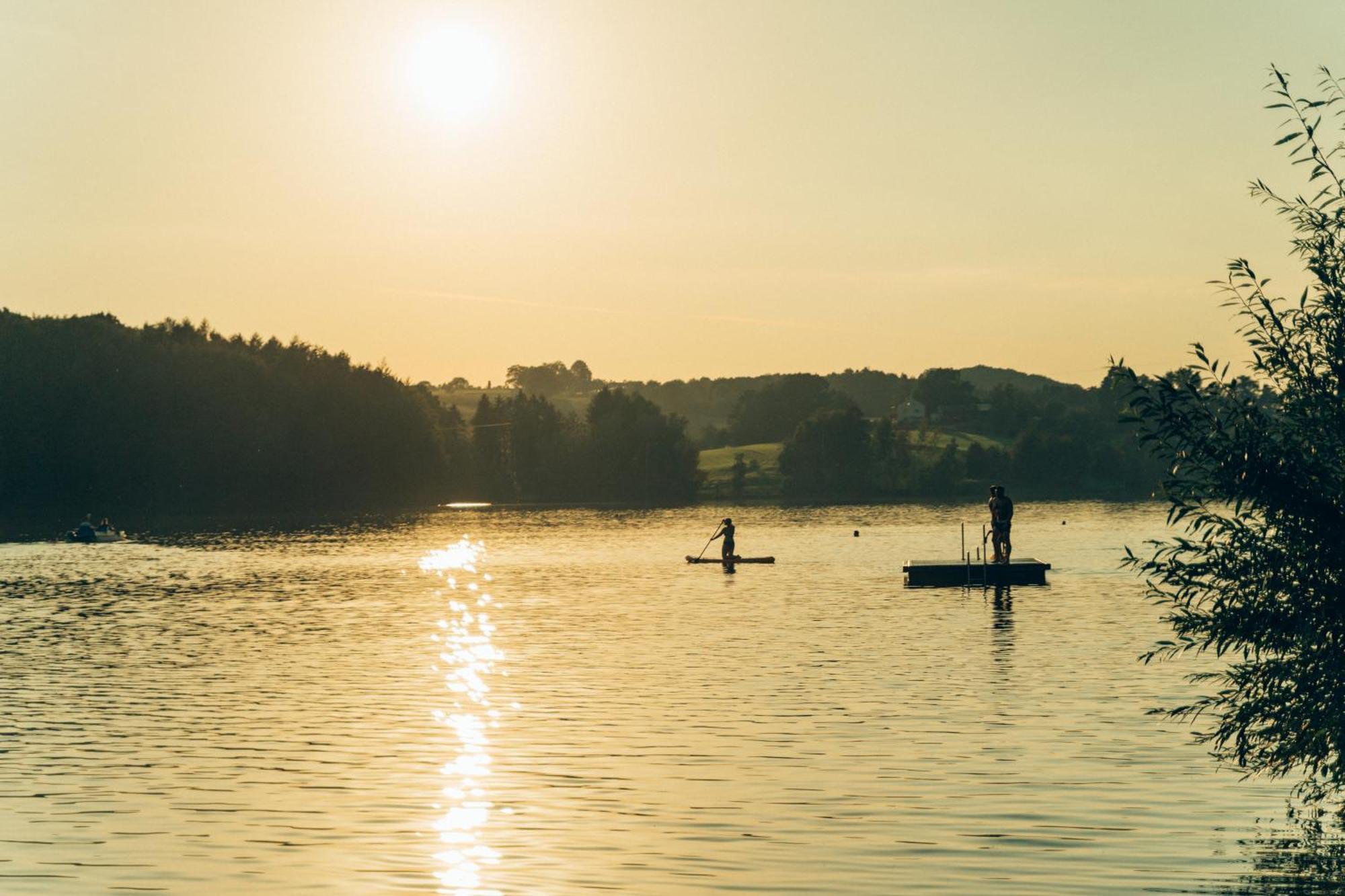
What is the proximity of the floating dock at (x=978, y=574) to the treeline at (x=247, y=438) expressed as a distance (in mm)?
112917

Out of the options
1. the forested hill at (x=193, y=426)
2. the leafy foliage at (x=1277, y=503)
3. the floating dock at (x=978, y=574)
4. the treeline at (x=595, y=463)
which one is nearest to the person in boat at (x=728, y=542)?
the floating dock at (x=978, y=574)

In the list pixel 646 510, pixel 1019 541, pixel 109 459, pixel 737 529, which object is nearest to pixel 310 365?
pixel 109 459

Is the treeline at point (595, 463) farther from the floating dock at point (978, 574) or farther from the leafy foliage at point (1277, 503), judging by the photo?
the leafy foliage at point (1277, 503)

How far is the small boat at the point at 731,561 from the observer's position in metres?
66.9

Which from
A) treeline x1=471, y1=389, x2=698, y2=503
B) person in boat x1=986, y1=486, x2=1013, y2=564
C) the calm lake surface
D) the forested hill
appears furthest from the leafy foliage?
treeline x1=471, y1=389, x2=698, y2=503

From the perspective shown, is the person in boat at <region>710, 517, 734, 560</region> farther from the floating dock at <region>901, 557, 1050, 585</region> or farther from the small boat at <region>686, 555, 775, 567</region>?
the floating dock at <region>901, 557, 1050, 585</region>

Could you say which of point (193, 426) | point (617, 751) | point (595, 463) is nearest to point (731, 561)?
point (617, 751)

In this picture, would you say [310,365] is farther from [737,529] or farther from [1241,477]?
[1241,477]

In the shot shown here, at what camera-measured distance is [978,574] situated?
5469 cm

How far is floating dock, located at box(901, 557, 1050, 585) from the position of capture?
179ft

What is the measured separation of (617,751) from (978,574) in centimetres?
3423

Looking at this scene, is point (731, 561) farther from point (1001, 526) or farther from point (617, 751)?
point (617, 751)

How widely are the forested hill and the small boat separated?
95736 millimetres

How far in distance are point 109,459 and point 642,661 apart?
131148 millimetres
